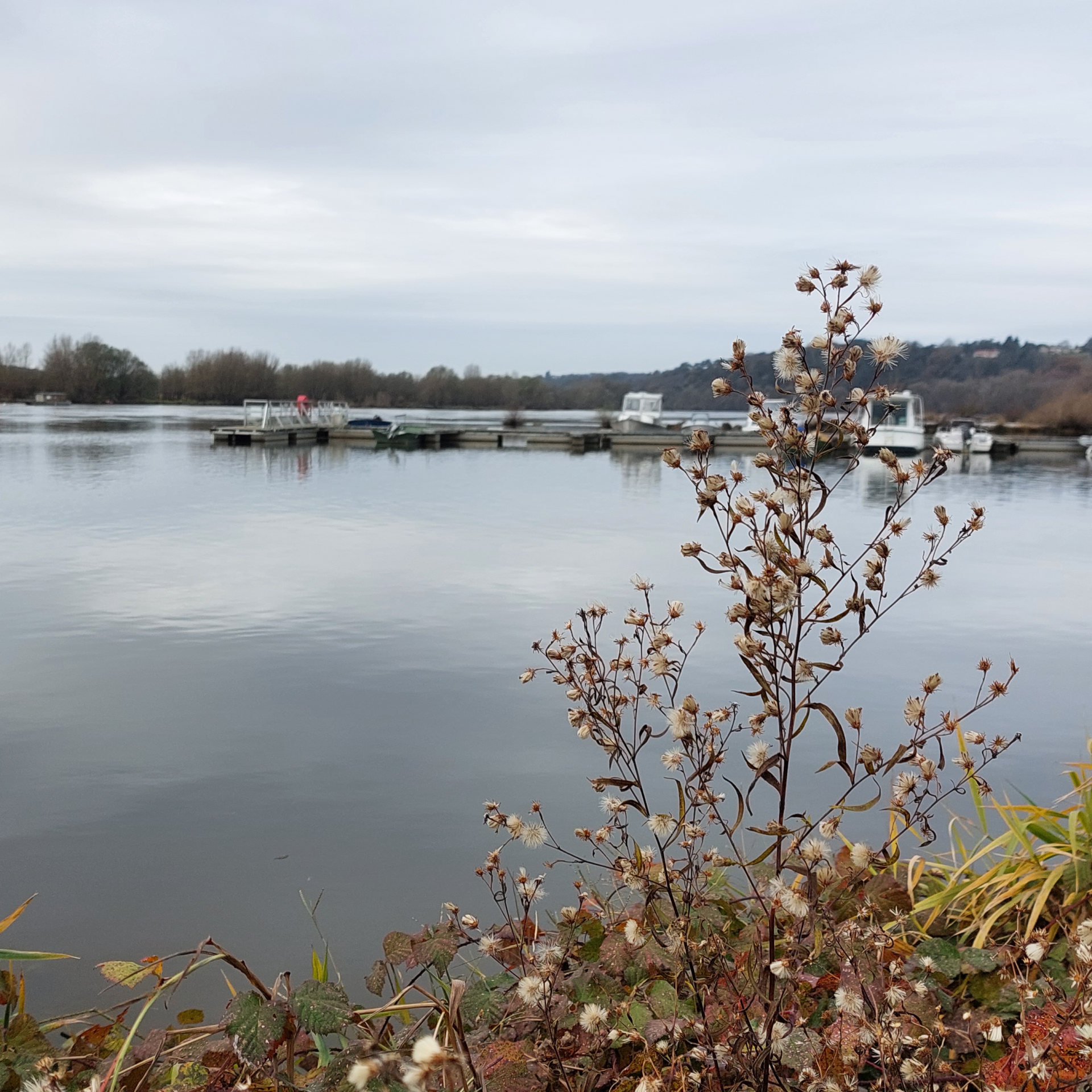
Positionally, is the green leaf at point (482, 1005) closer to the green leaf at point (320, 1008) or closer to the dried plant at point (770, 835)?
the dried plant at point (770, 835)

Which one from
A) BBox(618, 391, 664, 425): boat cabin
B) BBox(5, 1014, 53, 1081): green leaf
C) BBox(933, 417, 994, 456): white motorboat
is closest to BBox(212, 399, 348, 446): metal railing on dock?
BBox(618, 391, 664, 425): boat cabin

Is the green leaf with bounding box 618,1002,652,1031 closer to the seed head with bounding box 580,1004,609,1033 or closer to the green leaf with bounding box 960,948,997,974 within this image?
the seed head with bounding box 580,1004,609,1033

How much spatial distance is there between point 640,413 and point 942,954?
5697 centimetres

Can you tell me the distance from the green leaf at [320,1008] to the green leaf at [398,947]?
382 mm

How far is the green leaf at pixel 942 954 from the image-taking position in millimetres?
2730

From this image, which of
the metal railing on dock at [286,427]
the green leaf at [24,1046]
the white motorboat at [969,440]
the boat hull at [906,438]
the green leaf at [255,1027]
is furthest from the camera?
the white motorboat at [969,440]

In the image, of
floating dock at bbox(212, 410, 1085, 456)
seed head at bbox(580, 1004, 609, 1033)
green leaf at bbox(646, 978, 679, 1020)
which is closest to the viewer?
seed head at bbox(580, 1004, 609, 1033)

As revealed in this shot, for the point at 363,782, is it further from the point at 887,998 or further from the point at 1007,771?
the point at 887,998

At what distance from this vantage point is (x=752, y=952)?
96.4 inches

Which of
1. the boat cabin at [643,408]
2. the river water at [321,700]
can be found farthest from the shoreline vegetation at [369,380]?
the river water at [321,700]

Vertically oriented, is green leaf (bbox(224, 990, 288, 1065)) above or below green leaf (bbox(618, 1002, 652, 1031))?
above

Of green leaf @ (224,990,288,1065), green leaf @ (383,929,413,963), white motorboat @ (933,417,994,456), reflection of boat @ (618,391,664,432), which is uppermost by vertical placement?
reflection of boat @ (618,391,664,432)

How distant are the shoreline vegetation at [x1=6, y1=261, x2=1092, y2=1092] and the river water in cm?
151

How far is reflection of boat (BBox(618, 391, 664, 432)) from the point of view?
56375 millimetres
